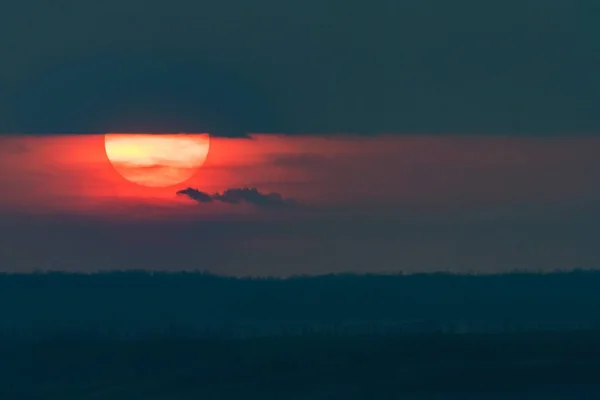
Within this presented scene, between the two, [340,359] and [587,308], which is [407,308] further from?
[340,359]

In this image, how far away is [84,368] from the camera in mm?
49438

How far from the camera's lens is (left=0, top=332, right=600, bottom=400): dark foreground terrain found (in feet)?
143

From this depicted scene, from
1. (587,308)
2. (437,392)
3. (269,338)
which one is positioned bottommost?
(437,392)

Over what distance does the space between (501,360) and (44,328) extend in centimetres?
2617

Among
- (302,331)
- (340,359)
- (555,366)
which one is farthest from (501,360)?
(302,331)

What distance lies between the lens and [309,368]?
47.0 metres

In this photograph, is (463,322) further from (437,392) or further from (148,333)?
(437,392)

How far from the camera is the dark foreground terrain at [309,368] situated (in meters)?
43.5

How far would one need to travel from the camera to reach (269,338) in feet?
189

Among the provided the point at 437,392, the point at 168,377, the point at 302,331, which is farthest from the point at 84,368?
the point at 302,331

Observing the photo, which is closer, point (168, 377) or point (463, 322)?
point (168, 377)

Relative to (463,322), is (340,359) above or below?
below

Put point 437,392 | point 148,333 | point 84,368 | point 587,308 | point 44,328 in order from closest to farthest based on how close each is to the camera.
Answer: point 437,392
point 84,368
point 148,333
point 44,328
point 587,308

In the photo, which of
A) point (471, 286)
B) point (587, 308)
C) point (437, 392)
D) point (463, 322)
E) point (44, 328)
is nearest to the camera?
point (437, 392)
